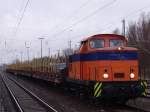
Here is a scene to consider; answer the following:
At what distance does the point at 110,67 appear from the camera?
1684 centimetres

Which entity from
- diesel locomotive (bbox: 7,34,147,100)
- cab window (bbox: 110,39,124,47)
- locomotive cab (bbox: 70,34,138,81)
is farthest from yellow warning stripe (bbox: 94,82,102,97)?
cab window (bbox: 110,39,124,47)

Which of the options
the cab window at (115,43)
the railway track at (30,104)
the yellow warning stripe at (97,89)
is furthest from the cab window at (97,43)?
the railway track at (30,104)

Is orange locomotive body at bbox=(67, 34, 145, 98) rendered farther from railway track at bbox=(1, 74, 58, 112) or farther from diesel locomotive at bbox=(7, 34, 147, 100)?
railway track at bbox=(1, 74, 58, 112)

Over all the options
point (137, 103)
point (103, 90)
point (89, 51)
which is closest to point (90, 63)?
point (89, 51)

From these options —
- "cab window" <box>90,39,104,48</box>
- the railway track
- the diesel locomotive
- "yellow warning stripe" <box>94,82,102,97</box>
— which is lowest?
the railway track

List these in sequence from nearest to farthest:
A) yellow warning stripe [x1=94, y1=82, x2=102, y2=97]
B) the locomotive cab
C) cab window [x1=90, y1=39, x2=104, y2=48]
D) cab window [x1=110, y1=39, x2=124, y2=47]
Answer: yellow warning stripe [x1=94, y1=82, x2=102, y2=97], the locomotive cab, cab window [x1=90, y1=39, x2=104, y2=48], cab window [x1=110, y1=39, x2=124, y2=47]

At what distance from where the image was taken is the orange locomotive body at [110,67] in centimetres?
1631

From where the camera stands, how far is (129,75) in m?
16.9

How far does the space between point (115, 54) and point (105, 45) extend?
3.11 ft

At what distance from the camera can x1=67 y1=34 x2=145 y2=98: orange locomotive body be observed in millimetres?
16312

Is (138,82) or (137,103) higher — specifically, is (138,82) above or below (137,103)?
above

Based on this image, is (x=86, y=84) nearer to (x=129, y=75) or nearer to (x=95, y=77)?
(x=95, y=77)

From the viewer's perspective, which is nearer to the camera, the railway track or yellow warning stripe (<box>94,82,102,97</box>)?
yellow warning stripe (<box>94,82,102,97</box>)

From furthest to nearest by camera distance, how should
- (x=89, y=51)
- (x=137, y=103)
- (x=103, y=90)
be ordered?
1. (x=137, y=103)
2. (x=89, y=51)
3. (x=103, y=90)
